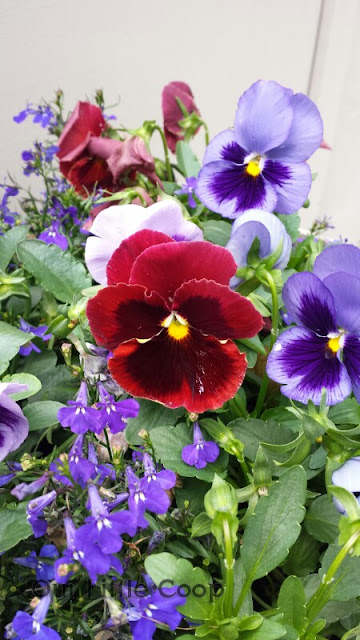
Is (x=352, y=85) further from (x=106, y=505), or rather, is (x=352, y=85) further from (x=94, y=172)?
(x=106, y=505)

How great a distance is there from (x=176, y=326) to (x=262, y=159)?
21cm

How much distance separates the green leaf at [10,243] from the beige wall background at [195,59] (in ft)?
2.19

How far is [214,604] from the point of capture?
0.40 m

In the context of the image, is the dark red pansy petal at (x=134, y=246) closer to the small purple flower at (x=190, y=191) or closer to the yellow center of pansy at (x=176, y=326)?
the yellow center of pansy at (x=176, y=326)

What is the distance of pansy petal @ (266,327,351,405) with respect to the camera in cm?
46

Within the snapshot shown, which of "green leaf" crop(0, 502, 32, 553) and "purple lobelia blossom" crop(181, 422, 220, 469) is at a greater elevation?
"purple lobelia blossom" crop(181, 422, 220, 469)

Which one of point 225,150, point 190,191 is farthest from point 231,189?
point 190,191

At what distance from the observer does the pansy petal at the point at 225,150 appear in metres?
0.59

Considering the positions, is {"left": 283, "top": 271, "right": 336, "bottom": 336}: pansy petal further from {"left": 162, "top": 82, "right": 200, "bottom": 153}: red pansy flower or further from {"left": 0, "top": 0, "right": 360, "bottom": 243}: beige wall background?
{"left": 0, "top": 0, "right": 360, "bottom": 243}: beige wall background

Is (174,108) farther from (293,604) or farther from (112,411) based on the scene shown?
(293,604)

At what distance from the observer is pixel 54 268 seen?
1.89 feet

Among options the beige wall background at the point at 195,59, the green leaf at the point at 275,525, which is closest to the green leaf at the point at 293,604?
the green leaf at the point at 275,525

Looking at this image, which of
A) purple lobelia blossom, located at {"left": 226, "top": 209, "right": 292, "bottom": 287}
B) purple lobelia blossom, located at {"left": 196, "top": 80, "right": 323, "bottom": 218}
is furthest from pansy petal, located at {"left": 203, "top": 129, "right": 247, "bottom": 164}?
purple lobelia blossom, located at {"left": 226, "top": 209, "right": 292, "bottom": 287}

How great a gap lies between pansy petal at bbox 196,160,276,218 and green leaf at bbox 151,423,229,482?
207 mm
